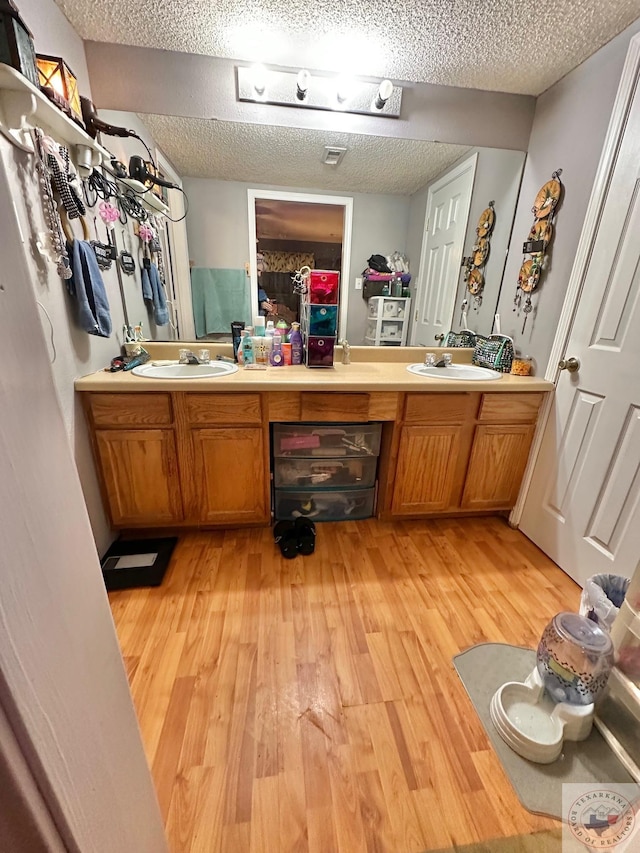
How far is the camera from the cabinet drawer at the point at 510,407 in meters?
1.74

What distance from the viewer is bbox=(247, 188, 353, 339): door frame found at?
1819 millimetres

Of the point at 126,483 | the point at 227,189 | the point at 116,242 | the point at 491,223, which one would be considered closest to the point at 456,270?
the point at 491,223

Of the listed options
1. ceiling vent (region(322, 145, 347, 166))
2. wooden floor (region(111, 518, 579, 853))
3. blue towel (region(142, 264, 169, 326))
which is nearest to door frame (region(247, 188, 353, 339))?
ceiling vent (region(322, 145, 347, 166))

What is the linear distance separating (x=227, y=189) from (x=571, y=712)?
2494 mm

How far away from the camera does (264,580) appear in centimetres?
156

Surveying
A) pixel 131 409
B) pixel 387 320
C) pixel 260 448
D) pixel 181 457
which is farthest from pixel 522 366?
pixel 131 409

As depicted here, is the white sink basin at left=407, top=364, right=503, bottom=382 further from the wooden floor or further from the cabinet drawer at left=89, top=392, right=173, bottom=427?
the cabinet drawer at left=89, top=392, right=173, bottom=427

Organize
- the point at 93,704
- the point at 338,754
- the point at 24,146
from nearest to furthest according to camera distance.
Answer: the point at 93,704 → the point at 338,754 → the point at 24,146

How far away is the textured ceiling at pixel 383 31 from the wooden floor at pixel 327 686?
2198 mm

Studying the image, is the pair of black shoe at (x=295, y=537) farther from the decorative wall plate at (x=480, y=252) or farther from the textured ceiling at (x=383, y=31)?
the textured ceiling at (x=383, y=31)

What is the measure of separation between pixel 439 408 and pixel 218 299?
1319 millimetres

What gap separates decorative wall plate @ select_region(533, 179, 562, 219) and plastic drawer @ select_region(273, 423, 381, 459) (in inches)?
52.3

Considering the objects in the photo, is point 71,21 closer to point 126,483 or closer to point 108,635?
point 126,483

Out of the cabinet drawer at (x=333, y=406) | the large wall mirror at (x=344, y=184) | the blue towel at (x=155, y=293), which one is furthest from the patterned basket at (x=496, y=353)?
the blue towel at (x=155, y=293)
